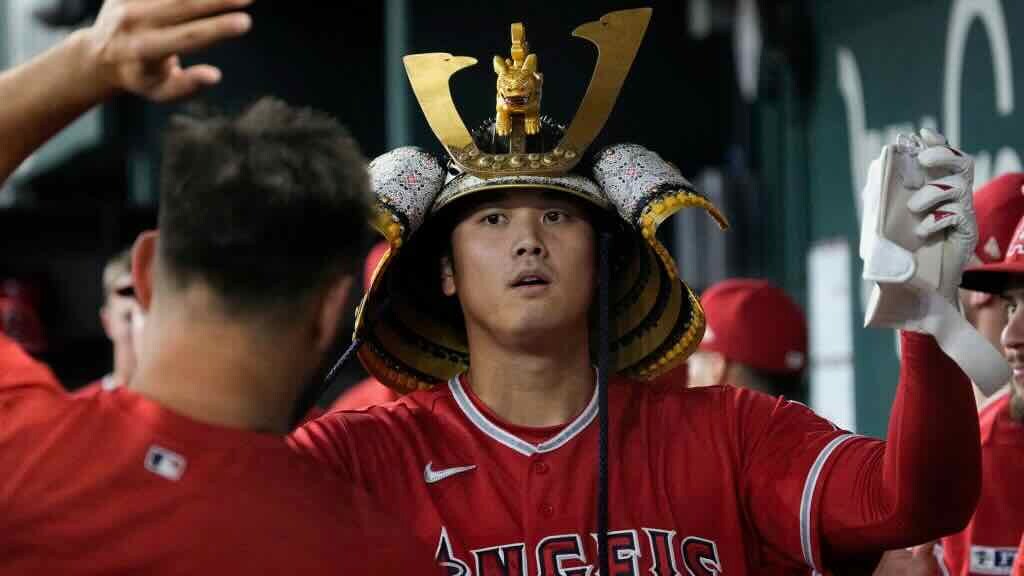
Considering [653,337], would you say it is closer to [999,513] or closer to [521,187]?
[521,187]

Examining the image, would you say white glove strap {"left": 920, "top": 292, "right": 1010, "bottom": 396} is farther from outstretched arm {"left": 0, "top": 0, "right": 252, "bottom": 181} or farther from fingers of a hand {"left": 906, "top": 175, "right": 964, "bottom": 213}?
outstretched arm {"left": 0, "top": 0, "right": 252, "bottom": 181}

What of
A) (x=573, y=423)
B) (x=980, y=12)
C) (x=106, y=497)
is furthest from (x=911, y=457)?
(x=980, y=12)

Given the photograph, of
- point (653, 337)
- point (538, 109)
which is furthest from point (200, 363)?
point (653, 337)

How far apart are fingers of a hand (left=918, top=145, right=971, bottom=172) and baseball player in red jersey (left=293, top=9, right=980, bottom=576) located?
49 millimetres

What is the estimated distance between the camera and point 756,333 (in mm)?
5031

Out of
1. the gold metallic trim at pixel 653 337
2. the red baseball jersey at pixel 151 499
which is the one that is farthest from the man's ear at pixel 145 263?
the gold metallic trim at pixel 653 337

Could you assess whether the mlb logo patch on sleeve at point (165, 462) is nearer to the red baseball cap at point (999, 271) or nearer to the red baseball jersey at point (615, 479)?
the red baseball jersey at point (615, 479)

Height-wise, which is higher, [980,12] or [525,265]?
[980,12]

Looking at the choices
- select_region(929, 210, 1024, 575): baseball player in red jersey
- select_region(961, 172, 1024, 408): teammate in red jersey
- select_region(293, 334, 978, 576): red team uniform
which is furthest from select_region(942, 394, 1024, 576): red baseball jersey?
select_region(293, 334, 978, 576): red team uniform

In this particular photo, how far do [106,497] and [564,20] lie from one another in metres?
5.01

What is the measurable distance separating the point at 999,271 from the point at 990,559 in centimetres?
61

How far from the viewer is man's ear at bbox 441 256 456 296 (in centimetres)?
319

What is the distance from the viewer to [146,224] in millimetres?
9492

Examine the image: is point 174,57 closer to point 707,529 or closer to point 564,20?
point 707,529
